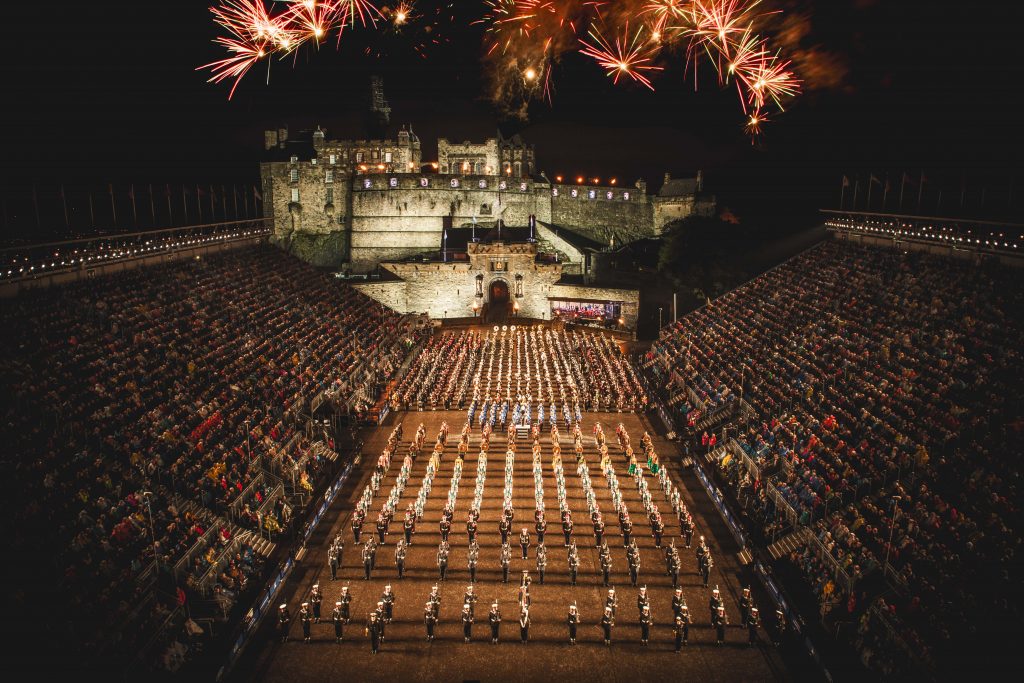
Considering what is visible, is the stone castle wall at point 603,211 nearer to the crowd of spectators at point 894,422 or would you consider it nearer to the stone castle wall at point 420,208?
the stone castle wall at point 420,208

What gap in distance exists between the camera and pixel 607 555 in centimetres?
1697

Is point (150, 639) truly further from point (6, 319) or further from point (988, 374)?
point (988, 374)

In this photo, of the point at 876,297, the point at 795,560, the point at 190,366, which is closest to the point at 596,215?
the point at 876,297

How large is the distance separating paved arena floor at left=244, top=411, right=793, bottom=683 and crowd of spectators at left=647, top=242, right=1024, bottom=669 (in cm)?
292

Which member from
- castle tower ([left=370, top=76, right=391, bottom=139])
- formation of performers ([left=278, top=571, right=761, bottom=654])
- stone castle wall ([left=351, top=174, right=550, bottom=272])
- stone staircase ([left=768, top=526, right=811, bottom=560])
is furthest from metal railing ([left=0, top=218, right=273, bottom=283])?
castle tower ([left=370, top=76, right=391, bottom=139])

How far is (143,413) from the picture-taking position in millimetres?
21203

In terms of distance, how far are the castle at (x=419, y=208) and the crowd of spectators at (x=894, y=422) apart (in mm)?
31099

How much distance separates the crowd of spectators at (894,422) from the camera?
1441 cm

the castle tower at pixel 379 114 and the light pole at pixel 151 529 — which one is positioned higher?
the castle tower at pixel 379 114

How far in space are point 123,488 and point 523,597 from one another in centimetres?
1141

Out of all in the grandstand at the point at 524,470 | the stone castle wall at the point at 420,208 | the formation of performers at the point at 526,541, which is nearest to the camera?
the grandstand at the point at 524,470

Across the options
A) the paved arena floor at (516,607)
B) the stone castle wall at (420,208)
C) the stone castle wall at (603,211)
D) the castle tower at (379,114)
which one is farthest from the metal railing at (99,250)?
the castle tower at (379,114)

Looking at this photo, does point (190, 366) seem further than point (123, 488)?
Yes

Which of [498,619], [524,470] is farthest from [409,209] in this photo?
[498,619]
